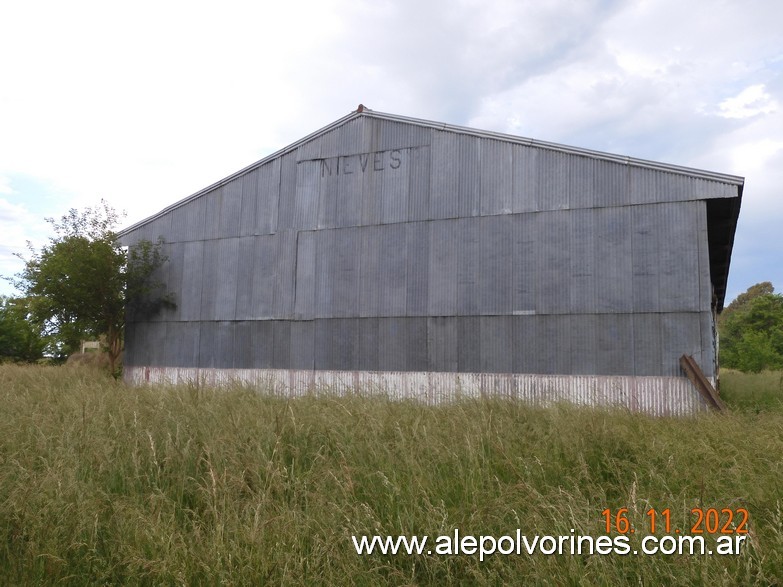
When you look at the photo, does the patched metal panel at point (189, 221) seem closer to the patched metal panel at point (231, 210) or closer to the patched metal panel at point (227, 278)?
the patched metal panel at point (231, 210)

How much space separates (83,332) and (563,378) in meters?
17.2

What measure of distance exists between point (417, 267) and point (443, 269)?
80cm

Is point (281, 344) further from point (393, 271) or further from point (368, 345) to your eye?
point (393, 271)

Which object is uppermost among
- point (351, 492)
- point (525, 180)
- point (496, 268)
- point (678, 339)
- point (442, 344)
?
point (525, 180)

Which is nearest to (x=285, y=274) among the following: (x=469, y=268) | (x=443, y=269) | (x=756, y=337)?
(x=443, y=269)

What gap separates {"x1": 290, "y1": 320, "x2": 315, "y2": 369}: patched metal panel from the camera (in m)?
17.1

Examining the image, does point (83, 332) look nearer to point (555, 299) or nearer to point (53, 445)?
point (53, 445)

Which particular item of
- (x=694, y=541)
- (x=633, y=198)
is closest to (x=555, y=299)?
(x=633, y=198)

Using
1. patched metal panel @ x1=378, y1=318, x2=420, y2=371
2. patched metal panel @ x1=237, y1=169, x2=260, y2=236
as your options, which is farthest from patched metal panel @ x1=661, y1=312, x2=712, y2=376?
patched metal panel @ x1=237, y1=169, x2=260, y2=236

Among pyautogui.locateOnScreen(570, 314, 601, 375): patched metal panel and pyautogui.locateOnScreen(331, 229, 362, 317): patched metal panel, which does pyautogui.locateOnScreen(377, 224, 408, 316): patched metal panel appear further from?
pyautogui.locateOnScreen(570, 314, 601, 375): patched metal panel

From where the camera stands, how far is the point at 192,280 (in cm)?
1938

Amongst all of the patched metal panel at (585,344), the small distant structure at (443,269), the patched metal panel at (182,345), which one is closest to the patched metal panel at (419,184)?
the small distant structure at (443,269)

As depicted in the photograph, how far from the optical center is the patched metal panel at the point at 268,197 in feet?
60.2

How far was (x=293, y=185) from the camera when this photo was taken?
1822 centimetres
